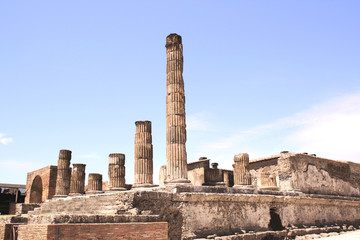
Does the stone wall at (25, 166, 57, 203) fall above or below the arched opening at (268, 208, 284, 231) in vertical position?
above

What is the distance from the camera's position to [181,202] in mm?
8969

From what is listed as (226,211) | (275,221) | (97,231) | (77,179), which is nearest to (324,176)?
(275,221)

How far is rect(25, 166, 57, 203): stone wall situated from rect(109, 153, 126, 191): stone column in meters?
9.41

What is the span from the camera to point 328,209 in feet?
49.6

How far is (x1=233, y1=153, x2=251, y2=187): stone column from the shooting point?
1434cm

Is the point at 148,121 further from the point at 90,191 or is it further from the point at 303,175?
the point at 303,175

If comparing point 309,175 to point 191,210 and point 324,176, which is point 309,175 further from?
point 191,210

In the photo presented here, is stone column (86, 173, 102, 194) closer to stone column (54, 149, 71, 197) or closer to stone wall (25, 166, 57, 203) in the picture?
stone column (54, 149, 71, 197)

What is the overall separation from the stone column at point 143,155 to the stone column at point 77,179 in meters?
5.78

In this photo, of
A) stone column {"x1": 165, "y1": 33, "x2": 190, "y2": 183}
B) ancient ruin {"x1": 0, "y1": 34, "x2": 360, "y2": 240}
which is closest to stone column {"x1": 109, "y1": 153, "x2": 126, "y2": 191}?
ancient ruin {"x1": 0, "y1": 34, "x2": 360, "y2": 240}

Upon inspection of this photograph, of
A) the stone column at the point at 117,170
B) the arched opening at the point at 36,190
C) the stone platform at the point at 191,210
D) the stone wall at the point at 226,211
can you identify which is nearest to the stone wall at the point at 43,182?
the arched opening at the point at 36,190

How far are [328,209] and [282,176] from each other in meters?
→ 2.63

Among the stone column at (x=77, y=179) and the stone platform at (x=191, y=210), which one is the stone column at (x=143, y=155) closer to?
the stone platform at (x=191, y=210)

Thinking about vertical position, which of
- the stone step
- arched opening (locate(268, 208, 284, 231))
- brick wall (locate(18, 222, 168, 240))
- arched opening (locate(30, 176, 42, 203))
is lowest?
arched opening (locate(268, 208, 284, 231))
